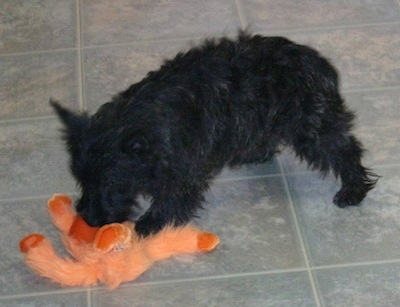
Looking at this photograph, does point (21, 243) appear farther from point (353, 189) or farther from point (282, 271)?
point (353, 189)

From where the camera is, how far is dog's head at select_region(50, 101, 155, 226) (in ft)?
7.42

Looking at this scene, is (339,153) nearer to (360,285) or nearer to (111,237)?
(360,285)

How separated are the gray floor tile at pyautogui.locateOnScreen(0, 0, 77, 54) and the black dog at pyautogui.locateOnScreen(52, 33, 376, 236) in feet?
3.95

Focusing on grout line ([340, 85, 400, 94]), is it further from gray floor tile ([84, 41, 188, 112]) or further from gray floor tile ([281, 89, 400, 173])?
gray floor tile ([84, 41, 188, 112])

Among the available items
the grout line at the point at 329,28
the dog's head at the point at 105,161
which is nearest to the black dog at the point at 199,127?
the dog's head at the point at 105,161

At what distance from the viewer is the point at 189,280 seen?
2.51 meters

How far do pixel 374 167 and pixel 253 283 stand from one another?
0.69 metres

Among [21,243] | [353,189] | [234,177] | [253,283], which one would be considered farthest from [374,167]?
[21,243]

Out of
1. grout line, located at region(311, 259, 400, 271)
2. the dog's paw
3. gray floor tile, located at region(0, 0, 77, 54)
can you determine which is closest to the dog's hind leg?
the dog's paw

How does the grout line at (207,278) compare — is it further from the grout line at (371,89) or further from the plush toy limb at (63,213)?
the grout line at (371,89)

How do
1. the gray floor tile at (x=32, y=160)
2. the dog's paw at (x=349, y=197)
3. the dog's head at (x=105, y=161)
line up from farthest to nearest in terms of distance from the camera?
the gray floor tile at (x=32, y=160), the dog's paw at (x=349, y=197), the dog's head at (x=105, y=161)

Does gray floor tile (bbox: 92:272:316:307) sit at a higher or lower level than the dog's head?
lower

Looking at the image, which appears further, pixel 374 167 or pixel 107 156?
pixel 374 167

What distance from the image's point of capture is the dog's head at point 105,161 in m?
2.26
